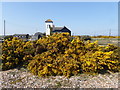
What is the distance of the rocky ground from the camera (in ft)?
Answer: 10.5

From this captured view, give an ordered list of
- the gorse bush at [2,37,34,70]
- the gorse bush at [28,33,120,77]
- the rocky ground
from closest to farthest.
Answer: the rocky ground → the gorse bush at [28,33,120,77] → the gorse bush at [2,37,34,70]

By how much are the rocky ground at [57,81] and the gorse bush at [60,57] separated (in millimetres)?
211

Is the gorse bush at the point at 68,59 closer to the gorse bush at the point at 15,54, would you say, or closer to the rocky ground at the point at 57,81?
the rocky ground at the point at 57,81

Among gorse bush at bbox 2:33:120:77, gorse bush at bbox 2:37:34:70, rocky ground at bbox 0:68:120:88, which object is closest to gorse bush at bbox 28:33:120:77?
gorse bush at bbox 2:33:120:77

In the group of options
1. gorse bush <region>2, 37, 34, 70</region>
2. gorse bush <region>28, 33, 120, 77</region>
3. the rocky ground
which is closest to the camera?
the rocky ground

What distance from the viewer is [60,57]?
12.9ft

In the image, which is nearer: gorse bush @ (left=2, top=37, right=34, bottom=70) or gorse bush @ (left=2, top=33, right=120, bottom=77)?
gorse bush @ (left=2, top=33, right=120, bottom=77)

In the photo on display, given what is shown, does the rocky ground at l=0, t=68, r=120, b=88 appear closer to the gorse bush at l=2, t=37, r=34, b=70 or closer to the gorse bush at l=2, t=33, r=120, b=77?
the gorse bush at l=2, t=33, r=120, b=77

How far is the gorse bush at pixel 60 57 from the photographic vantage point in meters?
3.73

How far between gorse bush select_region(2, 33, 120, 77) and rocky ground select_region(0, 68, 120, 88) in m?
0.21

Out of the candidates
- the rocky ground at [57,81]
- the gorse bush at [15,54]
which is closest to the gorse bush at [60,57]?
the gorse bush at [15,54]

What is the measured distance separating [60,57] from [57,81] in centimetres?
93

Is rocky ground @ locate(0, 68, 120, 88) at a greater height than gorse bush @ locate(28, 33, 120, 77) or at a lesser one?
lesser

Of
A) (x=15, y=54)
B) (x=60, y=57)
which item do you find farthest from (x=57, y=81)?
(x=15, y=54)
